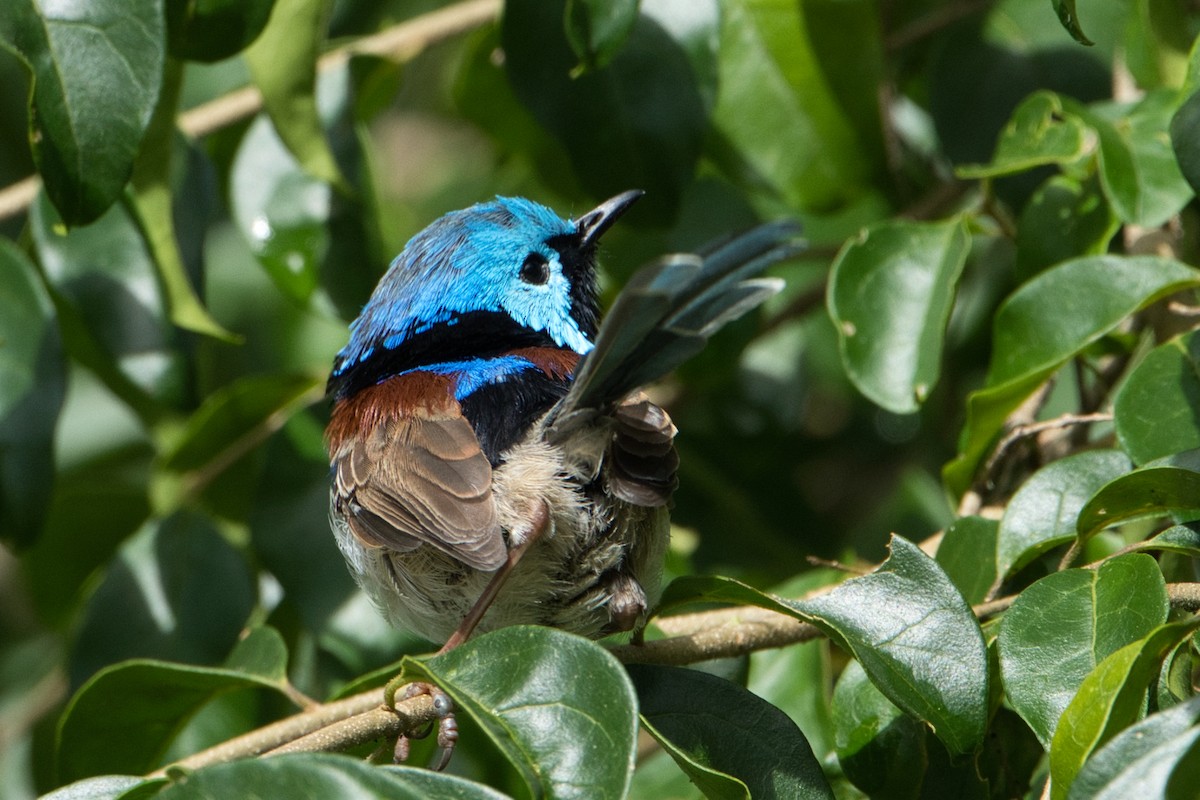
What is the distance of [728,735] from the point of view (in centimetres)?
218

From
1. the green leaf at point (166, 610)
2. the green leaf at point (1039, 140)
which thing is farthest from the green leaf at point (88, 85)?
the green leaf at point (1039, 140)

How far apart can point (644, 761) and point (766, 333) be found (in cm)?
132

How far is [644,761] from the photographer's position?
3.73 metres

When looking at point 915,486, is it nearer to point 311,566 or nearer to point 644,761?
point 644,761

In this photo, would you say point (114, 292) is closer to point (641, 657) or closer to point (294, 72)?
point (294, 72)

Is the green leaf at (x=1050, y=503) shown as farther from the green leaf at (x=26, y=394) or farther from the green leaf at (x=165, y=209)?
the green leaf at (x=26, y=394)

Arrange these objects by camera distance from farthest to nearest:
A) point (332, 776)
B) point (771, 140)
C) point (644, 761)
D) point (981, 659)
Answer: point (644, 761) → point (771, 140) → point (981, 659) → point (332, 776)

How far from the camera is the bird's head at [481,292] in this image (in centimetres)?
319

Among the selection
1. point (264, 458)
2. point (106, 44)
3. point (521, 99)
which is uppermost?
point (106, 44)

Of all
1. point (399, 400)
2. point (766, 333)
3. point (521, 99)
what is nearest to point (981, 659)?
point (399, 400)

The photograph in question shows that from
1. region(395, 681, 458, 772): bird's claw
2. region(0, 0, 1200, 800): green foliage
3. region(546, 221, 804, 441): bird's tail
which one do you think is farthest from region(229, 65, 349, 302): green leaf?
region(395, 681, 458, 772): bird's claw

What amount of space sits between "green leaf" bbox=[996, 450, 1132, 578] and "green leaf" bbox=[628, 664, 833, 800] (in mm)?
528

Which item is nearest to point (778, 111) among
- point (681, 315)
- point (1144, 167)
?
point (1144, 167)

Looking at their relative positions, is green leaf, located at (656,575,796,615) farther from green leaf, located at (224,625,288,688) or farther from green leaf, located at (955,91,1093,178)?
green leaf, located at (955,91,1093,178)
